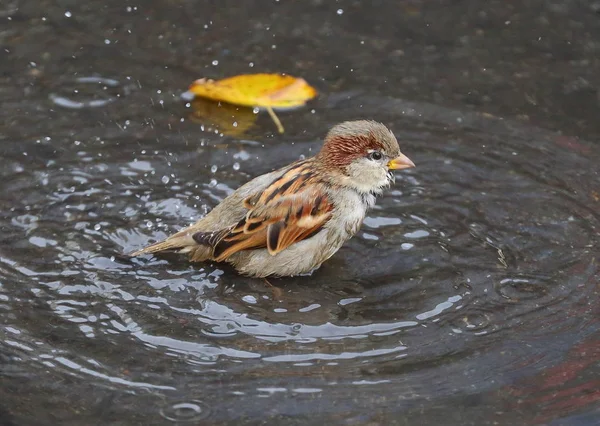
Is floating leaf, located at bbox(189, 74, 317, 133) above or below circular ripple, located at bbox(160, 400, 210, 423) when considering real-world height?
above

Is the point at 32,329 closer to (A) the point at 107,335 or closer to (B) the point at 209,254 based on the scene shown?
(A) the point at 107,335

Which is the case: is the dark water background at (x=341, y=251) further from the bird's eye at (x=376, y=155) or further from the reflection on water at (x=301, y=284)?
the bird's eye at (x=376, y=155)

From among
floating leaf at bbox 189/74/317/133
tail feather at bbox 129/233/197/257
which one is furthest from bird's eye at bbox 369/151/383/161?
floating leaf at bbox 189/74/317/133

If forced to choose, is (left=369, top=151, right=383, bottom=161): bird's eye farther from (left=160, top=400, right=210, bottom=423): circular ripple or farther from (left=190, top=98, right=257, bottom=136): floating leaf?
(left=160, top=400, right=210, bottom=423): circular ripple

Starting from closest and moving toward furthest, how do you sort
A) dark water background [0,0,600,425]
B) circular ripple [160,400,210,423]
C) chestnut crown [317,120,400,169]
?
circular ripple [160,400,210,423] < dark water background [0,0,600,425] < chestnut crown [317,120,400,169]

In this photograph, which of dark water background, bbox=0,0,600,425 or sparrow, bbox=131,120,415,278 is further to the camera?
sparrow, bbox=131,120,415,278

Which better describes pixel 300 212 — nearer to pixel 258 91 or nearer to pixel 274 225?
pixel 274 225

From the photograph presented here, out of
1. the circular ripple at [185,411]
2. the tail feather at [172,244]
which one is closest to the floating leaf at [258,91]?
the tail feather at [172,244]

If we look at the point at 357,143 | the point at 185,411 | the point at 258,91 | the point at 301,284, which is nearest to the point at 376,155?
the point at 357,143

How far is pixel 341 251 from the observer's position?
616 centimetres

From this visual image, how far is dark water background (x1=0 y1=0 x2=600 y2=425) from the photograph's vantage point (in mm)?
4645

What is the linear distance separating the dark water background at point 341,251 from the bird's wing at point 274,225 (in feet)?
0.76

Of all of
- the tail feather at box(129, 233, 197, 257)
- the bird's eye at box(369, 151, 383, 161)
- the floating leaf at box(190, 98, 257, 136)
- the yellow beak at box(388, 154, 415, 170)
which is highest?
the bird's eye at box(369, 151, 383, 161)

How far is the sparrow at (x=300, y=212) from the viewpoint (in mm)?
5789
